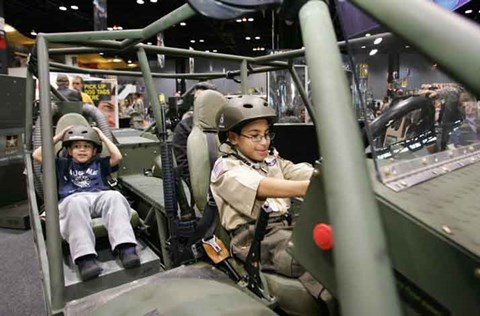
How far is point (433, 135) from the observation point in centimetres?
95

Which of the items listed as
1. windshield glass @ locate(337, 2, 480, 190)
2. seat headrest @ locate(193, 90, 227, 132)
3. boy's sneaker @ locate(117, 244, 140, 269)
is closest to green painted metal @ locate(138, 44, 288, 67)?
seat headrest @ locate(193, 90, 227, 132)

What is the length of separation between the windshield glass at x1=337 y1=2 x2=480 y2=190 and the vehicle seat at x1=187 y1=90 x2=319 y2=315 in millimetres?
662

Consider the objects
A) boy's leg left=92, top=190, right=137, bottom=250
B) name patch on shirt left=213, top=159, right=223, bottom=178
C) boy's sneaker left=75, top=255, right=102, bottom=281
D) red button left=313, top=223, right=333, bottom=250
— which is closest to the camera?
red button left=313, top=223, right=333, bottom=250

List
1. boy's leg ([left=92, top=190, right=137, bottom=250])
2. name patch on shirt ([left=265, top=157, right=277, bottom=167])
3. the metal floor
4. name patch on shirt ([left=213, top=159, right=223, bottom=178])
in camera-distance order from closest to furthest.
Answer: name patch on shirt ([left=213, top=159, right=223, bottom=178])
name patch on shirt ([left=265, top=157, right=277, bottom=167])
boy's leg ([left=92, top=190, right=137, bottom=250])
the metal floor

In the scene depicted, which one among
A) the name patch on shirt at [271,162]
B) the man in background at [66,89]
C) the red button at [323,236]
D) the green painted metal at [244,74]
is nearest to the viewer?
the red button at [323,236]

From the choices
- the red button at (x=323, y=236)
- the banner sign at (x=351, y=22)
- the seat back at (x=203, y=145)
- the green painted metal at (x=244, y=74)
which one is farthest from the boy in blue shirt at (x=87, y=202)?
the banner sign at (x=351, y=22)

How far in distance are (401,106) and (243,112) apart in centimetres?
91

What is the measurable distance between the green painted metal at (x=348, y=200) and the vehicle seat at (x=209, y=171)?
905 millimetres

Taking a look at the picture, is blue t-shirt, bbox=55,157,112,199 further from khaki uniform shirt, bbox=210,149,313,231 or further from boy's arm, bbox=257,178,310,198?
boy's arm, bbox=257,178,310,198

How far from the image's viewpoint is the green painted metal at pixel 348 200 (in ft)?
1.47

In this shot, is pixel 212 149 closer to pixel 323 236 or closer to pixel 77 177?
pixel 77 177

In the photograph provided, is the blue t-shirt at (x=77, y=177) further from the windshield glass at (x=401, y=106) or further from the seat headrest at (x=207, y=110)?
the windshield glass at (x=401, y=106)


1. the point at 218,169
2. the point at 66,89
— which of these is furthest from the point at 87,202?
the point at 66,89

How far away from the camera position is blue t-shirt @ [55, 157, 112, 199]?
2504 mm
